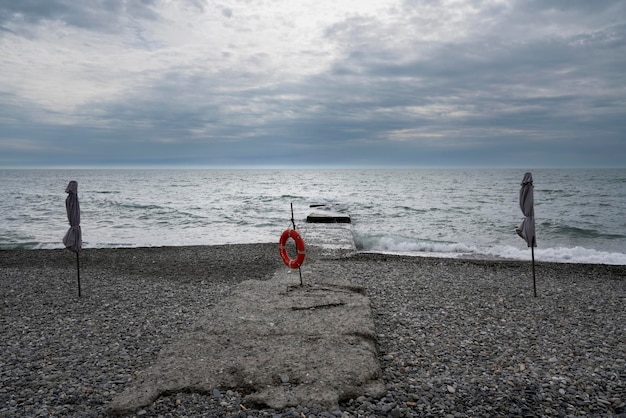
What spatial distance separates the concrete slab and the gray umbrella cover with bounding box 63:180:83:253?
151 inches

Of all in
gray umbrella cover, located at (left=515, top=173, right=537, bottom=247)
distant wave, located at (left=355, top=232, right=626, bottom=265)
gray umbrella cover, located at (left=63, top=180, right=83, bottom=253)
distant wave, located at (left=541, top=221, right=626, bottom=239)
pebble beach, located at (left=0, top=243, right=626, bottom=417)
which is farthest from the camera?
distant wave, located at (left=541, top=221, right=626, bottom=239)

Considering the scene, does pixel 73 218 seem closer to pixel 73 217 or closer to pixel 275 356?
pixel 73 217

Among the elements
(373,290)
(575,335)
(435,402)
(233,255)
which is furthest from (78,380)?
(233,255)

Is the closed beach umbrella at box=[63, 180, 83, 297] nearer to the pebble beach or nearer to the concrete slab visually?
the pebble beach

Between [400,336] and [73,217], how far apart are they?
6.70m

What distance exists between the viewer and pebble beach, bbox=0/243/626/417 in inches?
171

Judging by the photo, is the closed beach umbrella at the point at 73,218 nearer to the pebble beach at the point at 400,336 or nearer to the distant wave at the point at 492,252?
the pebble beach at the point at 400,336

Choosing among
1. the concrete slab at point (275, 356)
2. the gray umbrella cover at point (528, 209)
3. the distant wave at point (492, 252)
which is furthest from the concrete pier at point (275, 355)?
the distant wave at point (492, 252)

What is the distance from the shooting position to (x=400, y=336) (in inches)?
245

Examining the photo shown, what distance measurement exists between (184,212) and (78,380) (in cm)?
2526

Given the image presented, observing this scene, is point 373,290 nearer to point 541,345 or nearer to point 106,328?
point 541,345

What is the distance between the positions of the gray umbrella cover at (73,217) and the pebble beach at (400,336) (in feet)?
3.66

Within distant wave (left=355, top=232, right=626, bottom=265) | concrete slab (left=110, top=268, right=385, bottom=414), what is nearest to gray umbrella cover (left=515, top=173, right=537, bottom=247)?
concrete slab (left=110, top=268, right=385, bottom=414)

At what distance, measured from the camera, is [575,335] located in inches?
249
